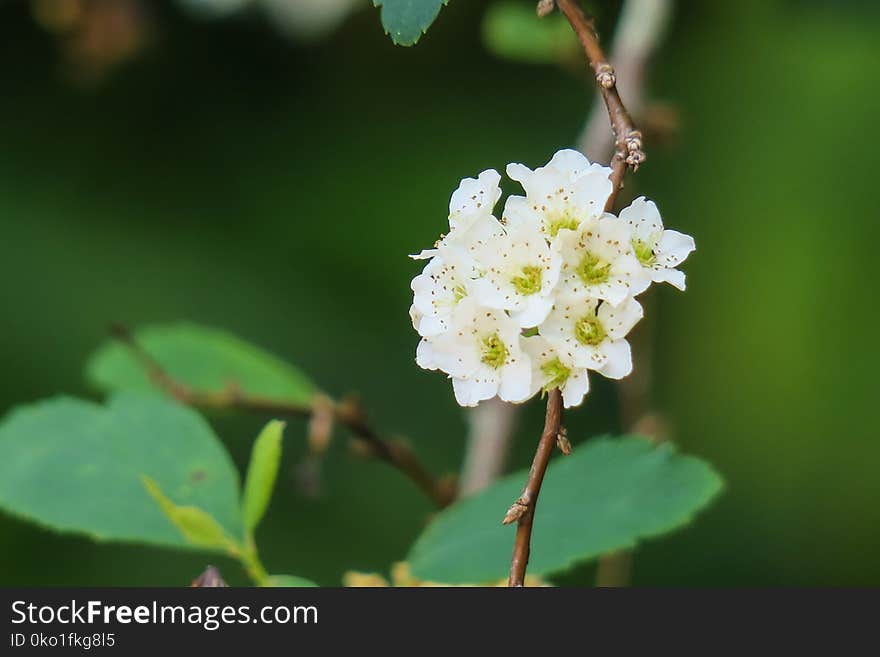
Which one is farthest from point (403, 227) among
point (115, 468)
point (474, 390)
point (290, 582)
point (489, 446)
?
point (474, 390)

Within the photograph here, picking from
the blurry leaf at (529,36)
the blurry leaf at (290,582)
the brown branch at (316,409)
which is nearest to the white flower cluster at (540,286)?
the blurry leaf at (290,582)

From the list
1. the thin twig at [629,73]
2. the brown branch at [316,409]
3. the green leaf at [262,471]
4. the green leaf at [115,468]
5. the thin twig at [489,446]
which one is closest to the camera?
the green leaf at [262,471]

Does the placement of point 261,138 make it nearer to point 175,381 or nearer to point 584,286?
point 175,381

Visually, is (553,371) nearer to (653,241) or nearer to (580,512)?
(653,241)

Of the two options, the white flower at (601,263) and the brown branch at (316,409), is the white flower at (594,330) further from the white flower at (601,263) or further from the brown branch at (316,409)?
the brown branch at (316,409)

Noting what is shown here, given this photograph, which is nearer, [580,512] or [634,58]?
[580,512]

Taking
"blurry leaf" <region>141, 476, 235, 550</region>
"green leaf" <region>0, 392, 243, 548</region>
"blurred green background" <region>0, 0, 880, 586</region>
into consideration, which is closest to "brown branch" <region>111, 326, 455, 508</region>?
"green leaf" <region>0, 392, 243, 548</region>

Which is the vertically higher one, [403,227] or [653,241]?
[403,227]

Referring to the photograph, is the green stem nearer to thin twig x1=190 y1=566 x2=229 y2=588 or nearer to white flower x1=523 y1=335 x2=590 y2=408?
thin twig x1=190 y1=566 x2=229 y2=588
